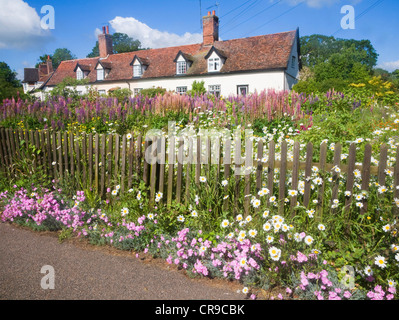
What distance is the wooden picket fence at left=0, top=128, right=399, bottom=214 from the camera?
10.7ft

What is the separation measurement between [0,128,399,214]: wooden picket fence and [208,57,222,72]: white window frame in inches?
879

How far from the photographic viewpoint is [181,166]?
13.0 feet

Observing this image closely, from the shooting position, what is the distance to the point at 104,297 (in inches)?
107

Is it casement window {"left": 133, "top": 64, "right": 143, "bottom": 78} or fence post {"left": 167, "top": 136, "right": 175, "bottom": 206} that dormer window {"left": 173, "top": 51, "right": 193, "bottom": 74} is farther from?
fence post {"left": 167, "top": 136, "right": 175, "bottom": 206}

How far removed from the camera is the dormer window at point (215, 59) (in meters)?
25.7

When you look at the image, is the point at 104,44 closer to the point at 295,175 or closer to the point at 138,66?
the point at 138,66

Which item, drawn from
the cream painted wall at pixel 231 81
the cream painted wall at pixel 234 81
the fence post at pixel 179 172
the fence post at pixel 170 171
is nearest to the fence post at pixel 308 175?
the fence post at pixel 179 172

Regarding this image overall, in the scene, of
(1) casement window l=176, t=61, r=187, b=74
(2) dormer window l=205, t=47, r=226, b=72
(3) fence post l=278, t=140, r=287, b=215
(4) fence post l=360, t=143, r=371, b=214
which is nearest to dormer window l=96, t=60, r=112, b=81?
(1) casement window l=176, t=61, r=187, b=74

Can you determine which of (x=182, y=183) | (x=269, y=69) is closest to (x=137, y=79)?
(x=269, y=69)

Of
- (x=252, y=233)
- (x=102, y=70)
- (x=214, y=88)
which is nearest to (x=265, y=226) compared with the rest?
(x=252, y=233)

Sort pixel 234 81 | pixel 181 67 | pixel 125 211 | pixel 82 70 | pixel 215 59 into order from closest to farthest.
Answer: pixel 125 211 < pixel 234 81 < pixel 215 59 < pixel 181 67 < pixel 82 70

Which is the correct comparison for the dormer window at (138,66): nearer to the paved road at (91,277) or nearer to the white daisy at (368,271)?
the paved road at (91,277)

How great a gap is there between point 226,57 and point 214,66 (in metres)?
1.30

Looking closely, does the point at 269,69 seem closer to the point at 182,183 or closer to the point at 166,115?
the point at 166,115
